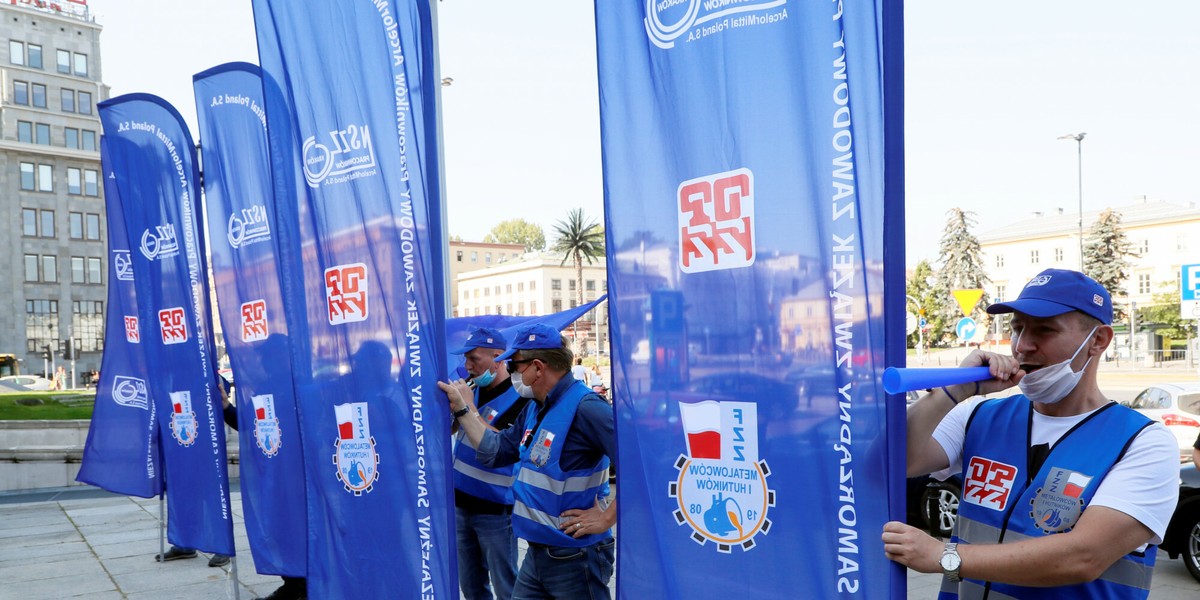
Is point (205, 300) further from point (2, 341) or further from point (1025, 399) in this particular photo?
point (2, 341)

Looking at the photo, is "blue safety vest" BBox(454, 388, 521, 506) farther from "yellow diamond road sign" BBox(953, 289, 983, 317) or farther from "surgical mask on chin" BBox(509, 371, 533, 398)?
"yellow diamond road sign" BBox(953, 289, 983, 317)

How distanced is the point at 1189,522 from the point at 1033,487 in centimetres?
678

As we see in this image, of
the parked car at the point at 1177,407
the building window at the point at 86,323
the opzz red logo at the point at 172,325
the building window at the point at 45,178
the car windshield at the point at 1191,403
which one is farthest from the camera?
the building window at the point at 86,323

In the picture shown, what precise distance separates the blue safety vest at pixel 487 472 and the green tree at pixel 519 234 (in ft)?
390

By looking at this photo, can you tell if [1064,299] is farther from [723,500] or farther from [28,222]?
[28,222]

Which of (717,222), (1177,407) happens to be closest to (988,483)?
(717,222)

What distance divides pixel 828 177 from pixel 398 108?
95.9 inches

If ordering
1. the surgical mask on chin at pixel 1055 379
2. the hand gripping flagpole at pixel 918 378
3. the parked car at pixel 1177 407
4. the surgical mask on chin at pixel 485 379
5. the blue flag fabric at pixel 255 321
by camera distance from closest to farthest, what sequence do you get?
the hand gripping flagpole at pixel 918 378
the surgical mask on chin at pixel 1055 379
the surgical mask on chin at pixel 485 379
the blue flag fabric at pixel 255 321
the parked car at pixel 1177 407

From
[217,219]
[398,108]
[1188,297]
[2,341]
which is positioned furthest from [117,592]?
[2,341]

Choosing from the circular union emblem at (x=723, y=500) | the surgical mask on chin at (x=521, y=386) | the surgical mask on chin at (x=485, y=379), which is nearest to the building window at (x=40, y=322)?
the surgical mask on chin at (x=485, y=379)

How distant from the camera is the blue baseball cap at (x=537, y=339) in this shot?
442 cm

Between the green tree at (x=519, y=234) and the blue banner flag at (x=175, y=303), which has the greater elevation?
the green tree at (x=519, y=234)

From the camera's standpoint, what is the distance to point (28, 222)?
6862 centimetres

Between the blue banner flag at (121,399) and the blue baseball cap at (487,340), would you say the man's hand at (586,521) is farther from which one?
the blue banner flag at (121,399)
